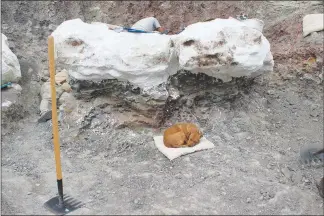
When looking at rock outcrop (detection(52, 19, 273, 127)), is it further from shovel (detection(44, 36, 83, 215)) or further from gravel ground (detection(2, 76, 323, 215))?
shovel (detection(44, 36, 83, 215))

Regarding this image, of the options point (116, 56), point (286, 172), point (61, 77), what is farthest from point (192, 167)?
point (61, 77)

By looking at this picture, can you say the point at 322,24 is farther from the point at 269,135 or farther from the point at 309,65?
the point at 269,135

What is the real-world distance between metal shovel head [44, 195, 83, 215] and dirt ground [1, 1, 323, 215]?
0.07 meters

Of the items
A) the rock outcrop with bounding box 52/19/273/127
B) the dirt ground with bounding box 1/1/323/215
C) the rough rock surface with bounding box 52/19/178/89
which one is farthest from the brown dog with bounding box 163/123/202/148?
the rough rock surface with bounding box 52/19/178/89

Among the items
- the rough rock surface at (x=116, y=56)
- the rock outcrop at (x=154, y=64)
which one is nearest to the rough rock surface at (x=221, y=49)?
the rock outcrop at (x=154, y=64)

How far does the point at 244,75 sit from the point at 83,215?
7.13ft

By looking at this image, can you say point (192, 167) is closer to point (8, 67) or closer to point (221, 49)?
point (221, 49)

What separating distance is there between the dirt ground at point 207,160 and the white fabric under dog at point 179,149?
0.05m

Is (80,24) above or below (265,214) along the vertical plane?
above

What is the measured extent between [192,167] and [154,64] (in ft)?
3.57

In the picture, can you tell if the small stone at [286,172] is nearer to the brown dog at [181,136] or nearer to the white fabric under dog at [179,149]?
the white fabric under dog at [179,149]

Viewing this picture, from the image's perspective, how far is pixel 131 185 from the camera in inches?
139

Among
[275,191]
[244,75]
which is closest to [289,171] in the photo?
[275,191]

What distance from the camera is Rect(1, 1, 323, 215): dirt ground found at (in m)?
3.28
